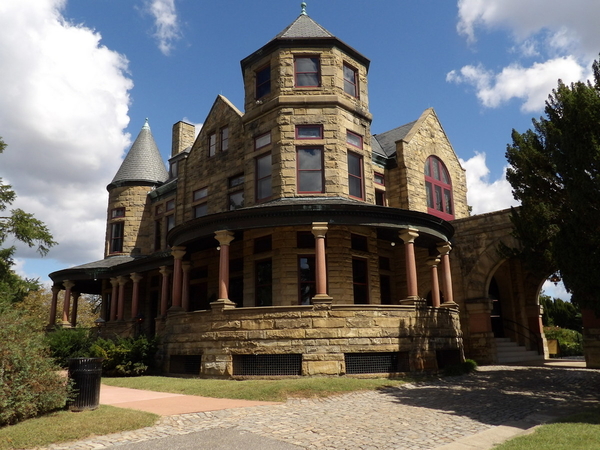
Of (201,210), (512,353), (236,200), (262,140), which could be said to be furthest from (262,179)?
(512,353)

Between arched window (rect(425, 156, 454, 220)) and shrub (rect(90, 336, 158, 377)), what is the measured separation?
1393 centimetres

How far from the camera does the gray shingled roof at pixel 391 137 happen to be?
77.0 ft

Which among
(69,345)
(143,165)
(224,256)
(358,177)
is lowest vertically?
(69,345)

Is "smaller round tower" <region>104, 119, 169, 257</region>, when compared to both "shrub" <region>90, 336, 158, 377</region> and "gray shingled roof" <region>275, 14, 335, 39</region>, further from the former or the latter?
"gray shingled roof" <region>275, 14, 335, 39</region>

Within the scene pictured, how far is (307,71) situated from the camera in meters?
19.9

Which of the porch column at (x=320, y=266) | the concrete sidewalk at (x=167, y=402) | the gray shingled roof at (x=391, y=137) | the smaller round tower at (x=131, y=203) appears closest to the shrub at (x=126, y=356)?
the concrete sidewalk at (x=167, y=402)

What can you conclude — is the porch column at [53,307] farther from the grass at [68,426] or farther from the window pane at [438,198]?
the window pane at [438,198]

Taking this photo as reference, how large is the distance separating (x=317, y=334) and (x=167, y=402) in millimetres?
5048

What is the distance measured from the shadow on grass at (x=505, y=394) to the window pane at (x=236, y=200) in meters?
11.1

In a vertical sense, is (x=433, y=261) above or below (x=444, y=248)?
below

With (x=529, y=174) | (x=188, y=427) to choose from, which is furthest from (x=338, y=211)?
(x=188, y=427)

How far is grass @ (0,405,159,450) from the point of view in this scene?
23.2 feet

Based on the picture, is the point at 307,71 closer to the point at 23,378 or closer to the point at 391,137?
the point at 391,137

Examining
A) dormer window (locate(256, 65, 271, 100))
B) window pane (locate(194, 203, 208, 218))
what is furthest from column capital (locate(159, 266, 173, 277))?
dormer window (locate(256, 65, 271, 100))
